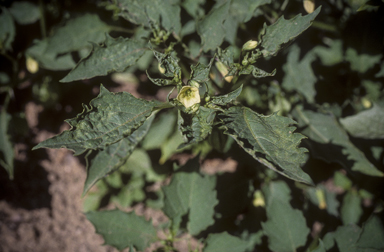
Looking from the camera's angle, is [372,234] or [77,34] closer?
[372,234]

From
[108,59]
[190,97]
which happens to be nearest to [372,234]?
[190,97]

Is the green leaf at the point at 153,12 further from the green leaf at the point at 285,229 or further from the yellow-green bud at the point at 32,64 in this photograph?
the green leaf at the point at 285,229

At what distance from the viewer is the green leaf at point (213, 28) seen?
1449 millimetres

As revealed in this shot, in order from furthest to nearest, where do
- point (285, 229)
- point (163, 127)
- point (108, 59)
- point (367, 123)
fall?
point (163, 127), point (367, 123), point (285, 229), point (108, 59)

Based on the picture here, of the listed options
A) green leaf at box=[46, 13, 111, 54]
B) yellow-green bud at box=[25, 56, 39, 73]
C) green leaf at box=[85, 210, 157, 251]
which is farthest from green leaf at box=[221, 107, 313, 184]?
yellow-green bud at box=[25, 56, 39, 73]

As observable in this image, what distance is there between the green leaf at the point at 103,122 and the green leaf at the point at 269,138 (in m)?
0.38

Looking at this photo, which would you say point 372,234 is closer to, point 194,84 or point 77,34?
point 194,84

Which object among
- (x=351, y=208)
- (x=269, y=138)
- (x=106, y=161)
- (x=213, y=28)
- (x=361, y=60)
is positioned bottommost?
(x=351, y=208)

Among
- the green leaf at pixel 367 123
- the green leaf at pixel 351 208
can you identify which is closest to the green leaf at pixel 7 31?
the green leaf at pixel 367 123

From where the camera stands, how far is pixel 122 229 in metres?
1.64

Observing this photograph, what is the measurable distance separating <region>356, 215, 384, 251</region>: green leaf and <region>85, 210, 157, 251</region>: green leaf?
119 cm

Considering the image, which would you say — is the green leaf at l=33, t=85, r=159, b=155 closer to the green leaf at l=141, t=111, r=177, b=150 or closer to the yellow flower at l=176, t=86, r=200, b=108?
the yellow flower at l=176, t=86, r=200, b=108

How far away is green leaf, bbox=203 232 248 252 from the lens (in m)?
1.55

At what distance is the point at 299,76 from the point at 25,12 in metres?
2.14
